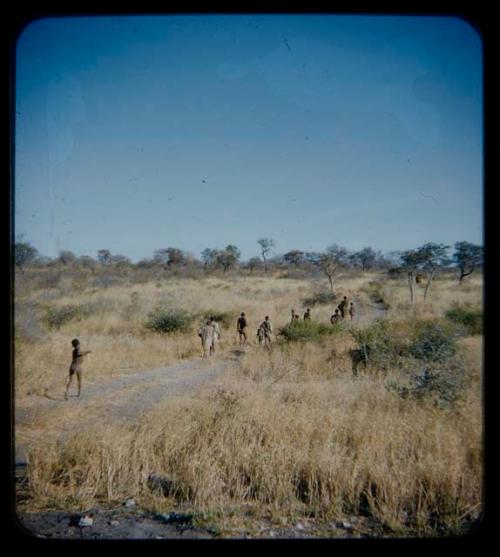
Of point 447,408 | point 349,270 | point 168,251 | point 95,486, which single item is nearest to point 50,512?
point 95,486

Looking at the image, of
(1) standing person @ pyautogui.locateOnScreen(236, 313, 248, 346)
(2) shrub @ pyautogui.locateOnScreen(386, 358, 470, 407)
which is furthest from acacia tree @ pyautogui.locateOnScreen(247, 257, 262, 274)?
(2) shrub @ pyautogui.locateOnScreen(386, 358, 470, 407)

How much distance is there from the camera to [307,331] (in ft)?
34.5

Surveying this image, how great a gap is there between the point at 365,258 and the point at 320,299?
21221mm

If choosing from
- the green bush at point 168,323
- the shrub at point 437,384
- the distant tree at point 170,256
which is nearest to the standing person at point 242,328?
the green bush at point 168,323

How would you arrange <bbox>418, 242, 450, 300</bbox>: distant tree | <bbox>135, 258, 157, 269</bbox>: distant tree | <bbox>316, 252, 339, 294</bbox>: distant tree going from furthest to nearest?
<bbox>135, 258, 157, 269</bbox>: distant tree < <bbox>316, 252, 339, 294</bbox>: distant tree < <bbox>418, 242, 450, 300</bbox>: distant tree

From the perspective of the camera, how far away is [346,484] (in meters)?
3.05

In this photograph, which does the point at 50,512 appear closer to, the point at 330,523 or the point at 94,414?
the point at 330,523

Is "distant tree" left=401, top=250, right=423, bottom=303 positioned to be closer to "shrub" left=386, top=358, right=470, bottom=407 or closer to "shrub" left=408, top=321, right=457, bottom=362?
"shrub" left=408, top=321, right=457, bottom=362

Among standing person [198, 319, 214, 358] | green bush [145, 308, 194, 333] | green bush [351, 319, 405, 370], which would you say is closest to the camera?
green bush [351, 319, 405, 370]

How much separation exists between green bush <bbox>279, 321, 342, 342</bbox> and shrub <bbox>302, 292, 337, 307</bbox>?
9641 mm

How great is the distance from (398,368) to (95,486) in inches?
218

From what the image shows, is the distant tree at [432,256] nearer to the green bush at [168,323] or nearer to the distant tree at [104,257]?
the green bush at [168,323]

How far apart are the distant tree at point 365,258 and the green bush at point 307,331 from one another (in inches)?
1197

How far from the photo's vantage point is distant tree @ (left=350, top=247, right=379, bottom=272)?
40.3 metres
